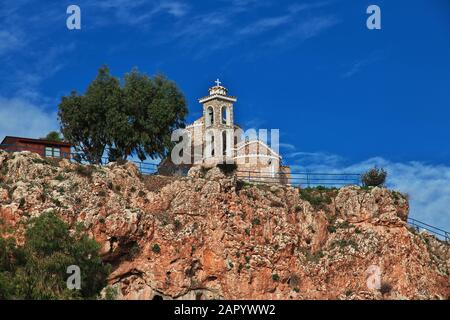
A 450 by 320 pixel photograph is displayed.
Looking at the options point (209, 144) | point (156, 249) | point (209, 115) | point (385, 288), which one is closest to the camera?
point (156, 249)

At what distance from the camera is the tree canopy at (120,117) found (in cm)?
7606

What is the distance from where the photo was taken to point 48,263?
5272 cm

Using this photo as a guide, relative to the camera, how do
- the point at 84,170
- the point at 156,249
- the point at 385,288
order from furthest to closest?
the point at 385,288 → the point at 84,170 → the point at 156,249

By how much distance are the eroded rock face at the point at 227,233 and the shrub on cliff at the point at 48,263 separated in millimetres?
5974

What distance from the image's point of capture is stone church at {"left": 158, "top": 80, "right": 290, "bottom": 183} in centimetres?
8838

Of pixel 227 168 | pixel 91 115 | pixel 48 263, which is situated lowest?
pixel 48 263

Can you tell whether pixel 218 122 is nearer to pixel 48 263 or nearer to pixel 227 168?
pixel 227 168

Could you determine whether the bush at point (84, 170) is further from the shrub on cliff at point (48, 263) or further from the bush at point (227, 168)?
A: the bush at point (227, 168)

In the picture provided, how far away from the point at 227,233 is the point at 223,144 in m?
26.6

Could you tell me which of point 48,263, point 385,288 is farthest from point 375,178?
point 48,263

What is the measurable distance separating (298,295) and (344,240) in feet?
27.4

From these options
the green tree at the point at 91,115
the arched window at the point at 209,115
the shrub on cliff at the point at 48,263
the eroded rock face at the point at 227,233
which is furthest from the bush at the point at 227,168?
the shrub on cliff at the point at 48,263

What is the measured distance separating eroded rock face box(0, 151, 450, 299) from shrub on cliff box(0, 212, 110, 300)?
597 centimetres
